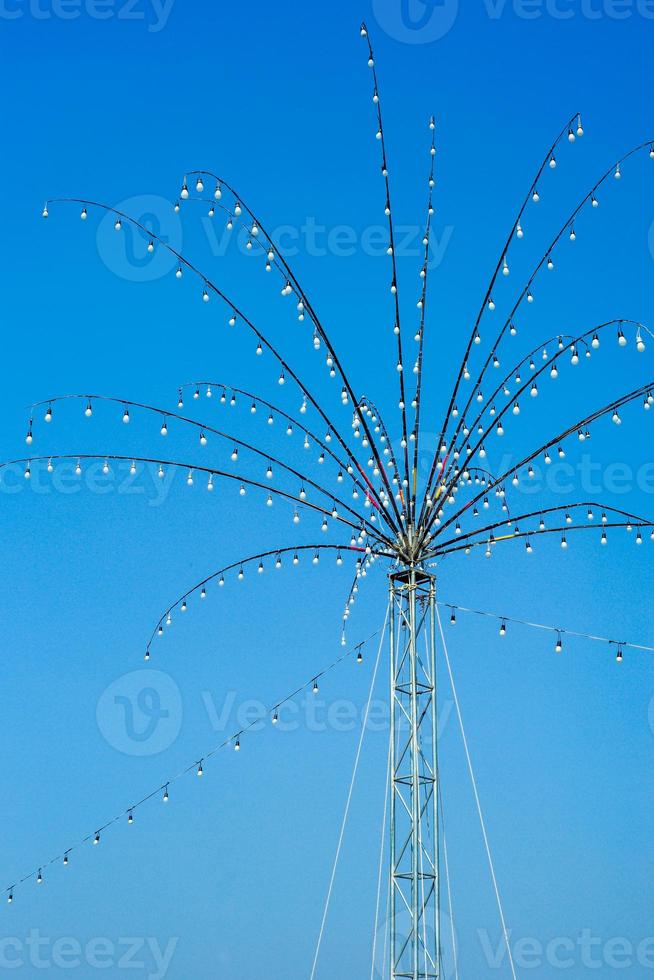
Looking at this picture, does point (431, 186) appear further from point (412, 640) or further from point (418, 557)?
point (412, 640)

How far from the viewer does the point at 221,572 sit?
12430 millimetres

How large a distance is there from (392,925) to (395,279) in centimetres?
523

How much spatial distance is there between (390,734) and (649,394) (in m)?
3.41

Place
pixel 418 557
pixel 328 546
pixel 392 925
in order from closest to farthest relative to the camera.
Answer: pixel 392 925 → pixel 418 557 → pixel 328 546

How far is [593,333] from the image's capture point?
1027 centimetres

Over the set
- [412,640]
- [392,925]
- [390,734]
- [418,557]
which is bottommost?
[392,925]

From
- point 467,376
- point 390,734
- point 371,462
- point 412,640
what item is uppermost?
point 467,376

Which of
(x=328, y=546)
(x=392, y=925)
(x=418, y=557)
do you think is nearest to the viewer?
(x=392, y=925)

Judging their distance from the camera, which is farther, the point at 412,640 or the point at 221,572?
the point at 221,572

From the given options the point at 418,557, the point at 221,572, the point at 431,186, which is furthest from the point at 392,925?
the point at 431,186

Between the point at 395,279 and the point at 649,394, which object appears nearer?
the point at 649,394

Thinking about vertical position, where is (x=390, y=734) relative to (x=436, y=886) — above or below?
above

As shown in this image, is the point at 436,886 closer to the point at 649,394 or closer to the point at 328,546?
the point at 328,546

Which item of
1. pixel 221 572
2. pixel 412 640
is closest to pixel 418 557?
pixel 412 640
